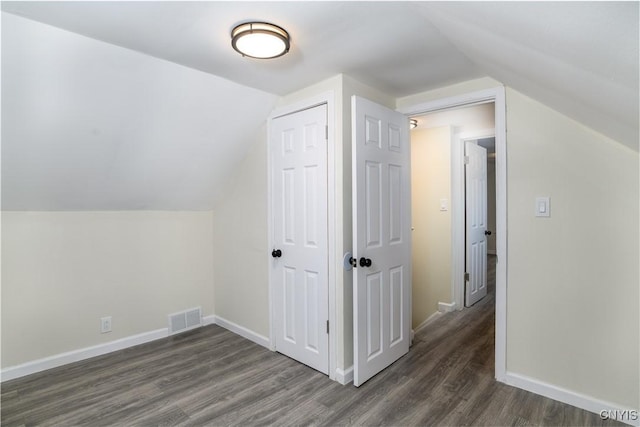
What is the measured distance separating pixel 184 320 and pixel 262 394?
1550 millimetres

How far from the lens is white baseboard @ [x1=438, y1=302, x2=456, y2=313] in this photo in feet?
12.2

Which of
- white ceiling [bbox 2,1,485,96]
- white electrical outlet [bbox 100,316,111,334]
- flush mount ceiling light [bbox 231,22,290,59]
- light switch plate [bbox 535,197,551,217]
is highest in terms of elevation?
white ceiling [bbox 2,1,485,96]

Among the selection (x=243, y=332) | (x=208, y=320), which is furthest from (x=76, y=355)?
(x=243, y=332)

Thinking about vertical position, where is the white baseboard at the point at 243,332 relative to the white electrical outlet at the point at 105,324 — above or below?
below

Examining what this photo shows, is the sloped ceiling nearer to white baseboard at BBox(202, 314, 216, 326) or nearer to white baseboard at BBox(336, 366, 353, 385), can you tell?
white baseboard at BBox(202, 314, 216, 326)

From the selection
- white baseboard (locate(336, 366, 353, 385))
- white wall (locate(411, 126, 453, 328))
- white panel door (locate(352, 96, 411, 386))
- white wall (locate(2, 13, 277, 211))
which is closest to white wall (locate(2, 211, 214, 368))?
white wall (locate(2, 13, 277, 211))

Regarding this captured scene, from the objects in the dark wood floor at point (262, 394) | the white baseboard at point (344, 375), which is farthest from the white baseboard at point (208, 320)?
the white baseboard at point (344, 375)

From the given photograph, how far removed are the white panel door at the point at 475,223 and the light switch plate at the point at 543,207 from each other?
5.72 ft

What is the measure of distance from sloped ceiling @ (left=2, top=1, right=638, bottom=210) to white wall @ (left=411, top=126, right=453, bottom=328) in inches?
50.0

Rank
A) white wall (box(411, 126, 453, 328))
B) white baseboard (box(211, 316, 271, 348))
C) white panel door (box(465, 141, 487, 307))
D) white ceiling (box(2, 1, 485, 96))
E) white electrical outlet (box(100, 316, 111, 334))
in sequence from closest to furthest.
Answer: white ceiling (box(2, 1, 485, 96))
white electrical outlet (box(100, 316, 111, 334))
white baseboard (box(211, 316, 271, 348))
white wall (box(411, 126, 453, 328))
white panel door (box(465, 141, 487, 307))

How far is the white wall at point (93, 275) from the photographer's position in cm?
243

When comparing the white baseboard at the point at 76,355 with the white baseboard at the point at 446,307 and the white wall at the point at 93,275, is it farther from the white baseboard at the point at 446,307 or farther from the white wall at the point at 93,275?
the white baseboard at the point at 446,307

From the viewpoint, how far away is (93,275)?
278cm

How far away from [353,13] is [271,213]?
1741mm
